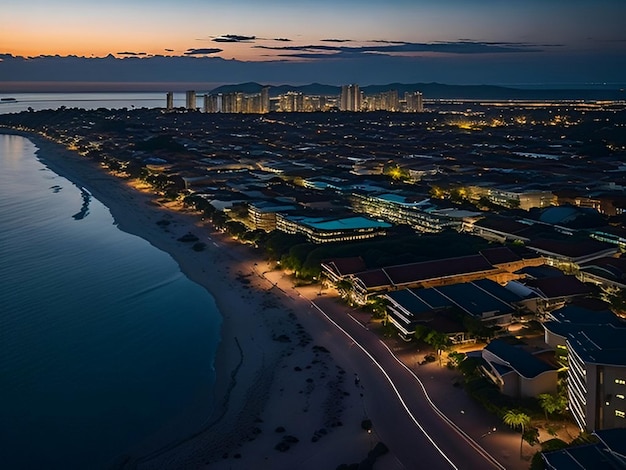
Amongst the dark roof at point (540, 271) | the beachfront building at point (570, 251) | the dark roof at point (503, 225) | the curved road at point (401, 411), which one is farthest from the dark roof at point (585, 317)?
the dark roof at point (503, 225)

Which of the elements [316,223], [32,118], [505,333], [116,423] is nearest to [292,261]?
[316,223]

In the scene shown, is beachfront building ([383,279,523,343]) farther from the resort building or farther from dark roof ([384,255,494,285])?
the resort building

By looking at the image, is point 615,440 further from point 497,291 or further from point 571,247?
point 571,247

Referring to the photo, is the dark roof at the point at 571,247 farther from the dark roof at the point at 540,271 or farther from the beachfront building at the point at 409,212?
the beachfront building at the point at 409,212

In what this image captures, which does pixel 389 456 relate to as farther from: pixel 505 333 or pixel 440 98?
pixel 440 98

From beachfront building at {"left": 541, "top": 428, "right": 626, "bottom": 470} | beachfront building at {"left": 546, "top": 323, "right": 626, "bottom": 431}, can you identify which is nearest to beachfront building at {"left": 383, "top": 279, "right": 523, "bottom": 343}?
beachfront building at {"left": 546, "top": 323, "right": 626, "bottom": 431}

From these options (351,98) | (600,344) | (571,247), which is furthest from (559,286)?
(351,98)
